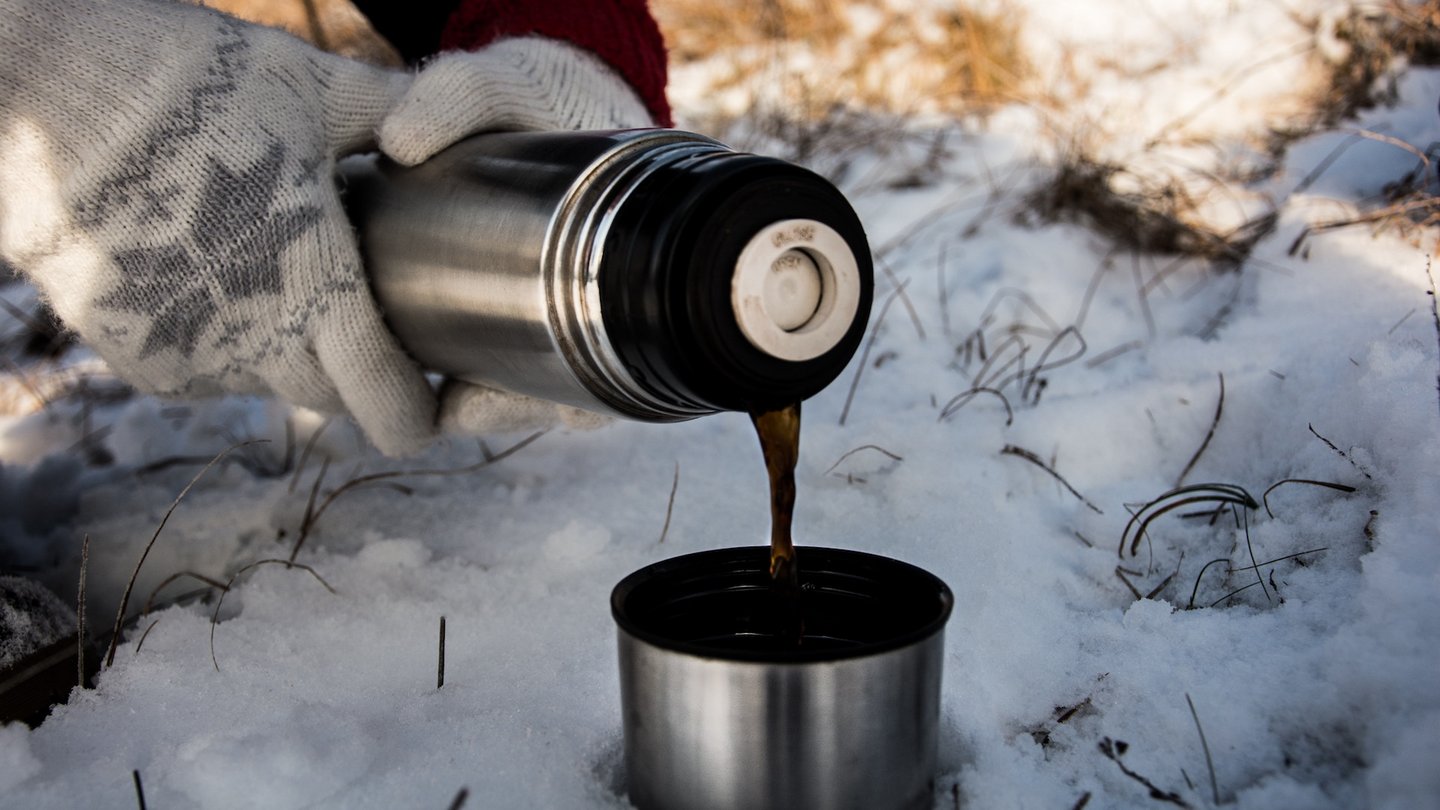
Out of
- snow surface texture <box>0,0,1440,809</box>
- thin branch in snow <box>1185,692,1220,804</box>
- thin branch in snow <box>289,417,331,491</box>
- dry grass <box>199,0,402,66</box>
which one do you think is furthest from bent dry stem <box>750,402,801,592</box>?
dry grass <box>199,0,402,66</box>

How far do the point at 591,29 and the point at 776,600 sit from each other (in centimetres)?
99

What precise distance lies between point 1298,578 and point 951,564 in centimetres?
37

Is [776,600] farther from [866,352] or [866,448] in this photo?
[866,352]

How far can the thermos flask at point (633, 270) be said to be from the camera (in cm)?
88

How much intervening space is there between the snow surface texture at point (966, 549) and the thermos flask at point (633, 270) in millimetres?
322

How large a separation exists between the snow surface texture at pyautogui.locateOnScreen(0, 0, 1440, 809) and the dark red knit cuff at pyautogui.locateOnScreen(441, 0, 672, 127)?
56 centimetres

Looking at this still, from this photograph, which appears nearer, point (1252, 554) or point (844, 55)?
point (1252, 554)

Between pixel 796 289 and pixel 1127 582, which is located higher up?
pixel 796 289

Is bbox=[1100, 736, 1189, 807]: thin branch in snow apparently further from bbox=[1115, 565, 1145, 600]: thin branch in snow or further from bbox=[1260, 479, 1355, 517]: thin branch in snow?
bbox=[1260, 479, 1355, 517]: thin branch in snow

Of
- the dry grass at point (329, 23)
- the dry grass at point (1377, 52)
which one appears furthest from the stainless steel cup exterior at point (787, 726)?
the dry grass at point (329, 23)

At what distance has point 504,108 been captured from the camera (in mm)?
1412

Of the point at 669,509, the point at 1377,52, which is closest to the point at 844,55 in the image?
the point at 1377,52

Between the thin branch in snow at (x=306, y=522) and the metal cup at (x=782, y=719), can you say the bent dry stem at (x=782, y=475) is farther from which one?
the thin branch in snow at (x=306, y=522)

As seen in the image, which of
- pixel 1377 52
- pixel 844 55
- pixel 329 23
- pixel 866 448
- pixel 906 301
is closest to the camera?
pixel 866 448
